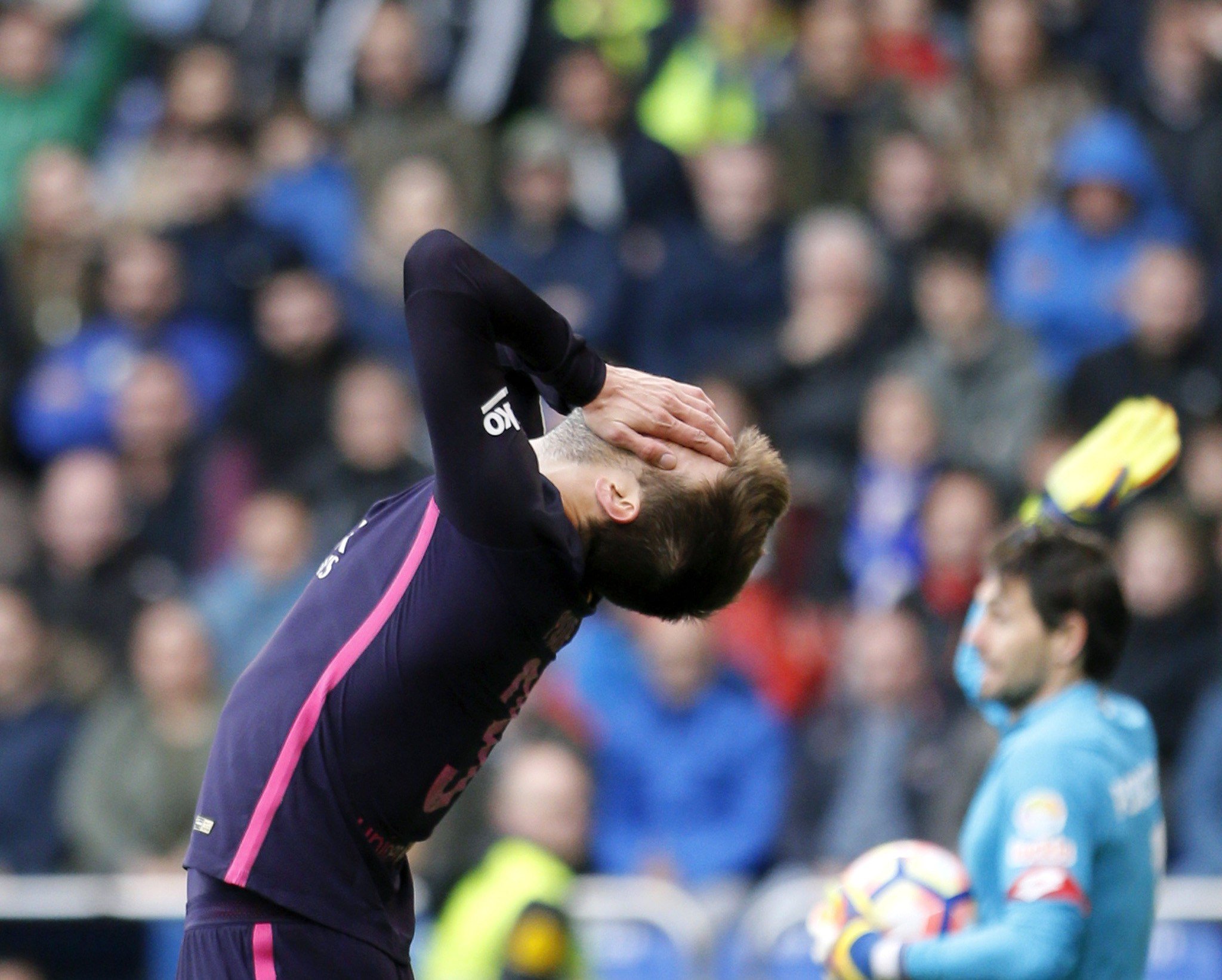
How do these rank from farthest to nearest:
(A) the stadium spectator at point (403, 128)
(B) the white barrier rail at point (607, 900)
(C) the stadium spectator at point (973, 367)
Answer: (A) the stadium spectator at point (403, 128) < (C) the stadium spectator at point (973, 367) < (B) the white barrier rail at point (607, 900)

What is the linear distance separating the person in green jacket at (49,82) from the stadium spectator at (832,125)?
13.5 feet

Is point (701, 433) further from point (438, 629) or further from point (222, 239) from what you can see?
point (222, 239)

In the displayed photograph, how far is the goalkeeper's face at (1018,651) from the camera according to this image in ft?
14.9

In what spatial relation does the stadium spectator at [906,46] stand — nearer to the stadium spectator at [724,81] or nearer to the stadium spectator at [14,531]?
the stadium spectator at [724,81]

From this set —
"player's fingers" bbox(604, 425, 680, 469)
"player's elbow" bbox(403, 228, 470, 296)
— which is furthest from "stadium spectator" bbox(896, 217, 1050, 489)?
"player's elbow" bbox(403, 228, 470, 296)

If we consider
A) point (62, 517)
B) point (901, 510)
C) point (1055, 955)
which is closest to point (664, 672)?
point (901, 510)

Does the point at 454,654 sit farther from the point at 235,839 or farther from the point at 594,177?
the point at 594,177

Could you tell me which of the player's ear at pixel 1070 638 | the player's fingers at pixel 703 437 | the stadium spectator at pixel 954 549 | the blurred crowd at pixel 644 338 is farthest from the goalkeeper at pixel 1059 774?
the stadium spectator at pixel 954 549

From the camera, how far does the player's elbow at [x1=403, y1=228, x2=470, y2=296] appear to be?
343 cm

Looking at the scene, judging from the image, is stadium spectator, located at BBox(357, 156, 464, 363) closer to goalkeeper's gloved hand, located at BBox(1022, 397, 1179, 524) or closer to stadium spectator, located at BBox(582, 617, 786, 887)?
stadium spectator, located at BBox(582, 617, 786, 887)

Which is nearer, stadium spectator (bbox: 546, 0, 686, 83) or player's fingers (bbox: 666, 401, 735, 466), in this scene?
player's fingers (bbox: 666, 401, 735, 466)

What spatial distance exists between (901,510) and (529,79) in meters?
3.85

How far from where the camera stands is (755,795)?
754cm

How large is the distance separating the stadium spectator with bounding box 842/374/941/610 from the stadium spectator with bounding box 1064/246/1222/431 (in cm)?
66
